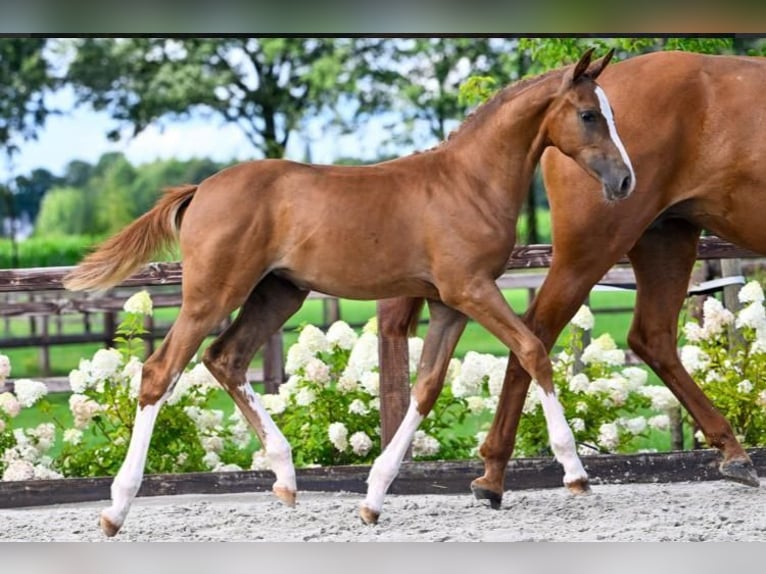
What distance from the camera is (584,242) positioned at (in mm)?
5078

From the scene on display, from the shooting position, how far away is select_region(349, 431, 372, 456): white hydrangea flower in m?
6.07

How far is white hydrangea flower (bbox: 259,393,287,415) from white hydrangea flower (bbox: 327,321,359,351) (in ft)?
1.24

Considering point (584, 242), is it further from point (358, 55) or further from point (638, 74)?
point (358, 55)

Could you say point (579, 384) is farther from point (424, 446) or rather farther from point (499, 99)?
point (499, 99)

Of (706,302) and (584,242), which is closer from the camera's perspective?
(584,242)

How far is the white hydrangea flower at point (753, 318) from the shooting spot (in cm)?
643

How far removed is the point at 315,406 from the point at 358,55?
447 inches

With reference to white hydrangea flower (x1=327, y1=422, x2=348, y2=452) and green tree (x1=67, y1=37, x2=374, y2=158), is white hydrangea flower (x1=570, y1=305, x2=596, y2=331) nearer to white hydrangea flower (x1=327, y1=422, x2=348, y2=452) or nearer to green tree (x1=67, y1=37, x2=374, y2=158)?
white hydrangea flower (x1=327, y1=422, x2=348, y2=452)

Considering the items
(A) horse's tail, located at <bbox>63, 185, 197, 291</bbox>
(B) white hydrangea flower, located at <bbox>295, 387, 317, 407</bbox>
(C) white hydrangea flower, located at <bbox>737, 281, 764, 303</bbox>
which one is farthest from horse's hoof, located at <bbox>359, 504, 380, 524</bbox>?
(C) white hydrangea flower, located at <bbox>737, 281, 764, 303</bbox>

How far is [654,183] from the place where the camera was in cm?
505

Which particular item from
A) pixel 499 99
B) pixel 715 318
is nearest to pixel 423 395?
pixel 499 99

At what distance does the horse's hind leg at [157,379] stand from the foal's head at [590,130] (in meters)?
1.28

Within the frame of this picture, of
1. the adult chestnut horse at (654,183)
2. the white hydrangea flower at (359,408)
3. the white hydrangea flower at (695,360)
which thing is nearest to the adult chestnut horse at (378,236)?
the adult chestnut horse at (654,183)
